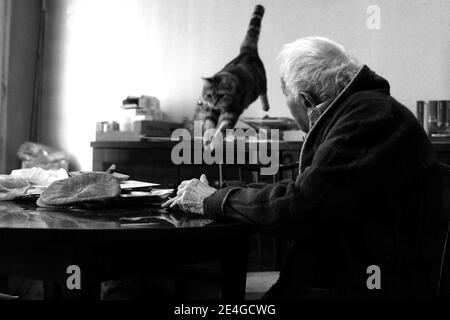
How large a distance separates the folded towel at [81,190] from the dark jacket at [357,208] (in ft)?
0.99

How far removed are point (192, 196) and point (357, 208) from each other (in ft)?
1.37

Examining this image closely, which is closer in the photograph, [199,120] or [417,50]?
[417,50]

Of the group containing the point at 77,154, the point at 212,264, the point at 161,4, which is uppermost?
the point at 161,4

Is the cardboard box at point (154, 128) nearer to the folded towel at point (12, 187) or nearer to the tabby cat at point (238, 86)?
the tabby cat at point (238, 86)

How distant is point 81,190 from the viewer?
1408 millimetres

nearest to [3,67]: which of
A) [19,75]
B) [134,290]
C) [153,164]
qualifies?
[19,75]

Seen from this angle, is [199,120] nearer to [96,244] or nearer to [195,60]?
[195,60]

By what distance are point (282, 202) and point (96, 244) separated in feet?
1.29

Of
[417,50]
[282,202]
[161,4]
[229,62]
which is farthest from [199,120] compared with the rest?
[282,202]

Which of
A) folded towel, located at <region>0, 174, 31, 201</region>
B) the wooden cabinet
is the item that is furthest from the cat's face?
folded towel, located at <region>0, 174, 31, 201</region>

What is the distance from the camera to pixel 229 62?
3822 mm

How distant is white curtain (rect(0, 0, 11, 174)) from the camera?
13.6 feet

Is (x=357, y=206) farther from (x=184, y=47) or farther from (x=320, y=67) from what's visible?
(x=184, y=47)

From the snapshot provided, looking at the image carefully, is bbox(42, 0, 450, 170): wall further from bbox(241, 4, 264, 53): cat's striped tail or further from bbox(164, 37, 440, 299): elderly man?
bbox(164, 37, 440, 299): elderly man
